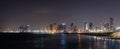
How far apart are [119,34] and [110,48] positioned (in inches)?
3754

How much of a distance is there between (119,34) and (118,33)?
3.16 m

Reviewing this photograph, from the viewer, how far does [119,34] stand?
561ft

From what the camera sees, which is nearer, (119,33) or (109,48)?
(109,48)

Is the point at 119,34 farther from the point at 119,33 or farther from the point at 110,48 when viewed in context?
the point at 110,48

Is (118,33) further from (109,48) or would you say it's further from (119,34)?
(109,48)

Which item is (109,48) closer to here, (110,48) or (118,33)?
(110,48)

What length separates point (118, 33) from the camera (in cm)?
17412

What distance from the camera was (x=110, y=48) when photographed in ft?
256

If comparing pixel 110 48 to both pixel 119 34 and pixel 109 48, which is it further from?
pixel 119 34

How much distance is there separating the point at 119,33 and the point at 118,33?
1.53 meters

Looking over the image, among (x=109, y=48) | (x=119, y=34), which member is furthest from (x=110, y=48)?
(x=119, y=34)

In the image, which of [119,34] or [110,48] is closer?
[110,48]

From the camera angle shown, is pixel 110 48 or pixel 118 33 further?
pixel 118 33

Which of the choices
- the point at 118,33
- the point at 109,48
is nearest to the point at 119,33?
the point at 118,33
